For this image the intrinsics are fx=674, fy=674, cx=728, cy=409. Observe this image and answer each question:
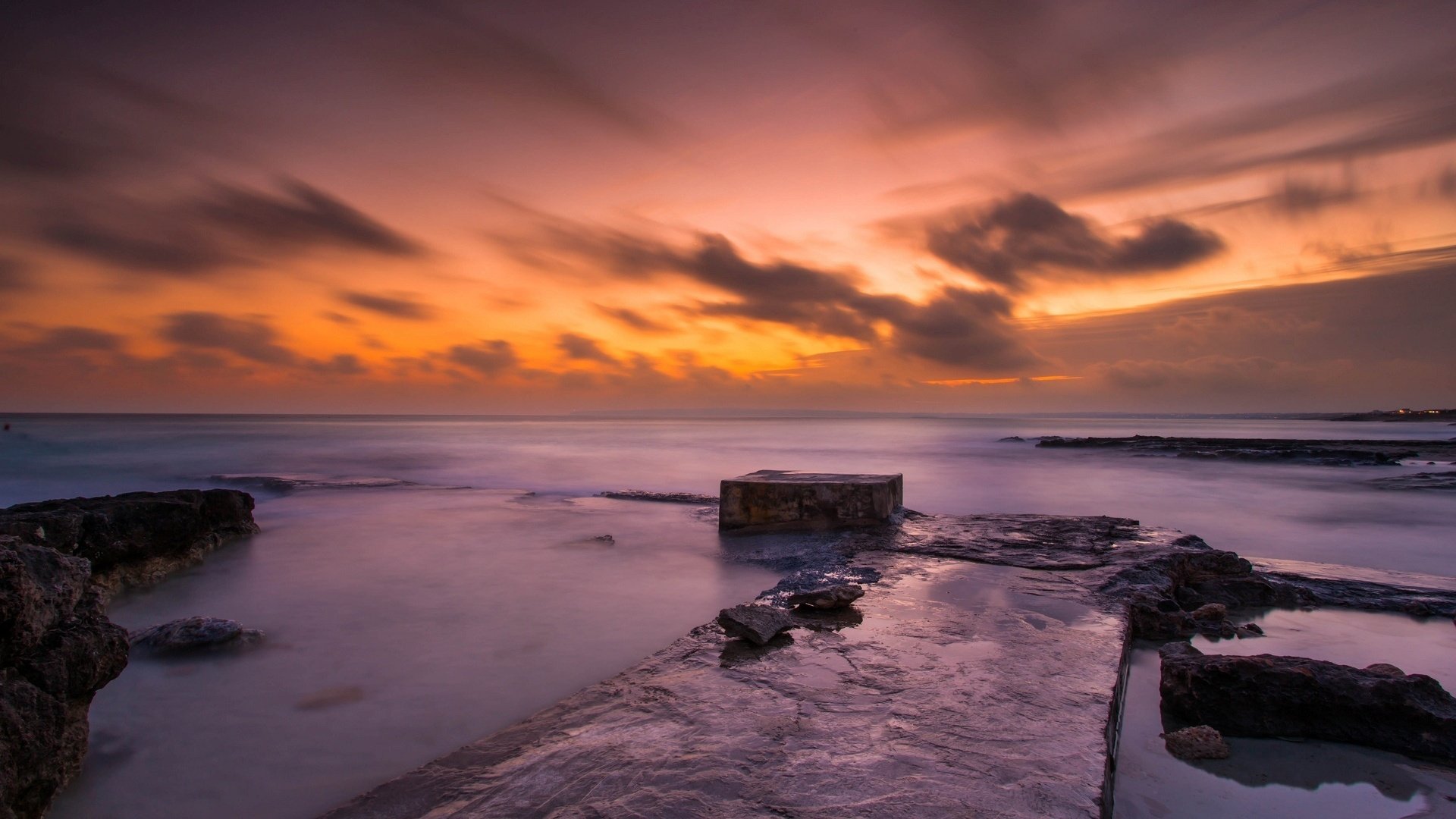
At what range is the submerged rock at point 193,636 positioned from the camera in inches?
155

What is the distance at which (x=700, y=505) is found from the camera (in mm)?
10094

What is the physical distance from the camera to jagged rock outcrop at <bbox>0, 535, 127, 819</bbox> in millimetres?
2125

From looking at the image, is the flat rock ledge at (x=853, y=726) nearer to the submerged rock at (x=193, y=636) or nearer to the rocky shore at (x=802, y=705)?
the rocky shore at (x=802, y=705)

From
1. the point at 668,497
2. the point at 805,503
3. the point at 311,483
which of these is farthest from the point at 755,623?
the point at 311,483

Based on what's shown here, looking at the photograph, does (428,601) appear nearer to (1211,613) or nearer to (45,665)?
(45,665)

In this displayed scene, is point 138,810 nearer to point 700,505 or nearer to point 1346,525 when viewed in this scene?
point 700,505

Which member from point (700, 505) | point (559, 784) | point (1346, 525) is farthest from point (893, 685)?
point (1346, 525)

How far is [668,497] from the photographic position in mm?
11148

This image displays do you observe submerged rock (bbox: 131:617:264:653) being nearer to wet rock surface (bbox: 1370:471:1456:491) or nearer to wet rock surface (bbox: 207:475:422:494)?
wet rock surface (bbox: 207:475:422:494)

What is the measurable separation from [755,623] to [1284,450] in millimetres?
30603

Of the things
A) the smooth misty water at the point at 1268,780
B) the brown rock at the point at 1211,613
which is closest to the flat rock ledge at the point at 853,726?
the brown rock at the point at 1211,613

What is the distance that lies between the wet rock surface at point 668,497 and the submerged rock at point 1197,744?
7.65m

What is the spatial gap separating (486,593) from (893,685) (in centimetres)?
371

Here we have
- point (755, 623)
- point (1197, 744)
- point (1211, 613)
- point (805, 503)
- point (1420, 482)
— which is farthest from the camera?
point (1420, 482)
